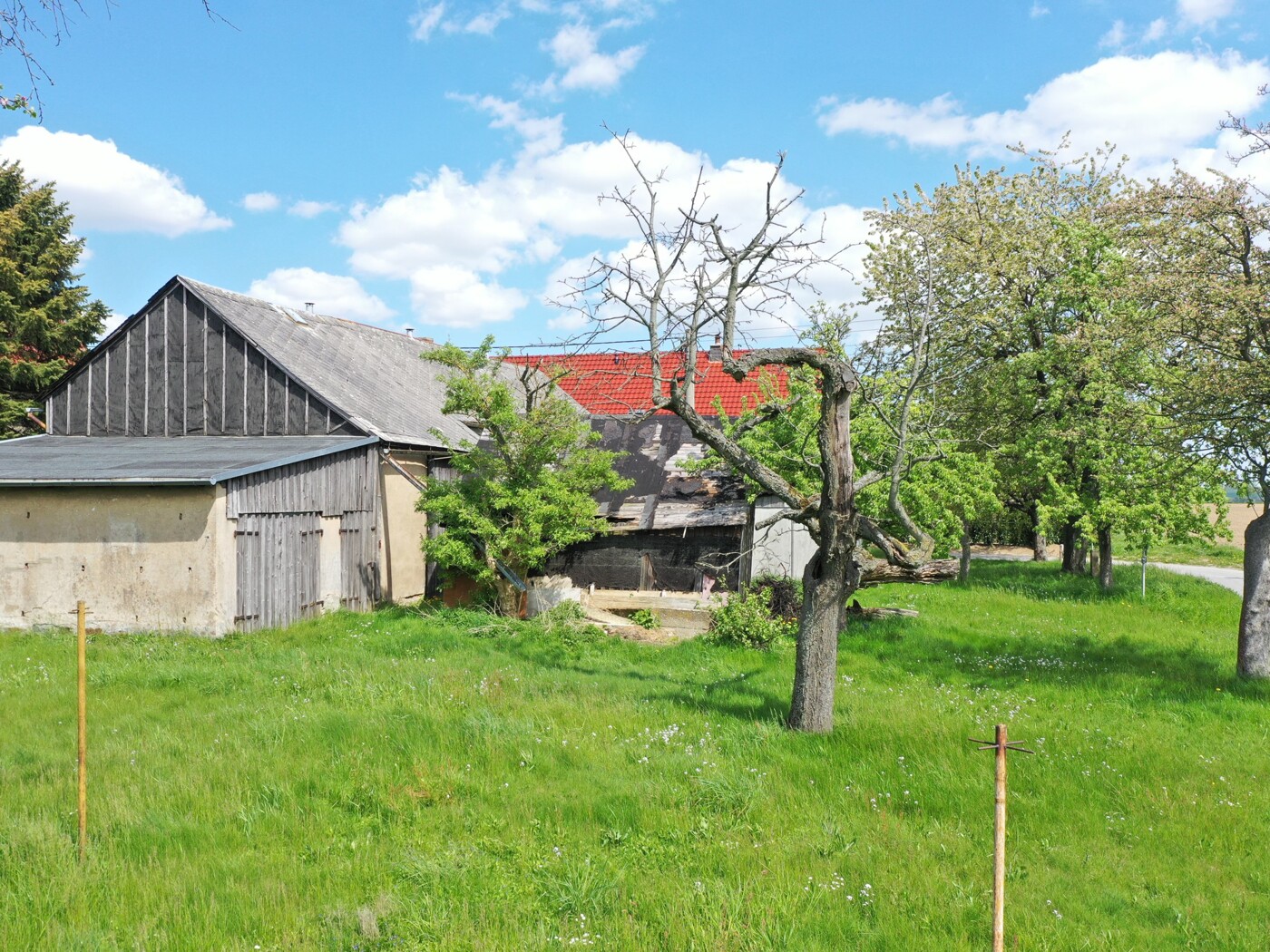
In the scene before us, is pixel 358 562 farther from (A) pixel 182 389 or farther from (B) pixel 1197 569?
(B) pixel 1197 569

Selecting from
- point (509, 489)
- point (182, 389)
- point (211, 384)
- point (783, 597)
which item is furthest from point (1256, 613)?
point (182, 389)

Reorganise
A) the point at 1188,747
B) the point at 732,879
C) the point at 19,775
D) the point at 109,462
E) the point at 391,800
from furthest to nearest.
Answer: the point at 109,462
the point at 1188,747
the point at 19,775
the point at 391,800
the point at 732,879

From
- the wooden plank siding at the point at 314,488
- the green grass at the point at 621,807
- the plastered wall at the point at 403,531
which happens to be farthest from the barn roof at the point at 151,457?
the green grass at the point at 621,807

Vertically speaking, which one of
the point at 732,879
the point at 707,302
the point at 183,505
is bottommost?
the point at 732,879

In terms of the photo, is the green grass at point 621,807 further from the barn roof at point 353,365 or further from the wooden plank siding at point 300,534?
the barn roof at point 353,365

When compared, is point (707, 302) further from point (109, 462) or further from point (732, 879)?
point (109, 462)

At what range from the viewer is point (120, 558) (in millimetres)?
15406

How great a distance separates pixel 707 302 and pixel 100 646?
443 inches

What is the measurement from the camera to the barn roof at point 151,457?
1489 cm

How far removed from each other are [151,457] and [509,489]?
677 cm

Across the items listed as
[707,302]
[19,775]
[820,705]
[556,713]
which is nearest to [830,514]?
[820,705]

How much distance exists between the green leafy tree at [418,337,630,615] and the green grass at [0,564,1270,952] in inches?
161

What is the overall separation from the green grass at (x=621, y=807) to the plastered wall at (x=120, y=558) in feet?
8.11

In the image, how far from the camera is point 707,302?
10.1m
